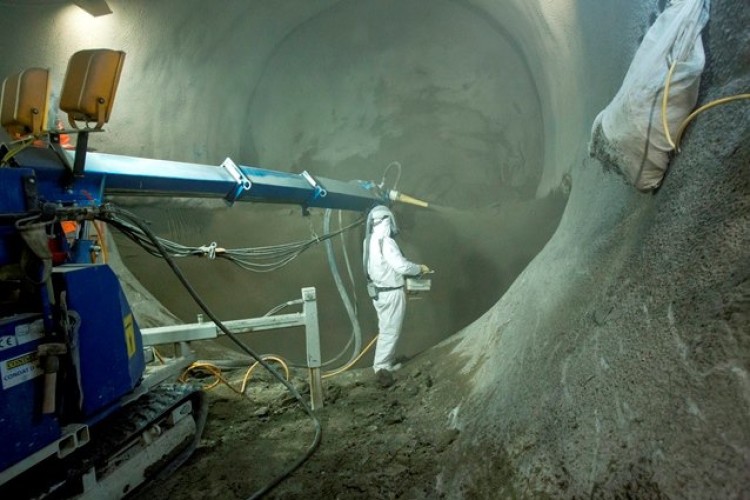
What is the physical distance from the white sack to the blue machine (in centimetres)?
212

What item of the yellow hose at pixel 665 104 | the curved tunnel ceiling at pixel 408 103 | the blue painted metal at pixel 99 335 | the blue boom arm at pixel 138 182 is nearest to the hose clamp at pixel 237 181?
the blue boom arm at pixel 138 182

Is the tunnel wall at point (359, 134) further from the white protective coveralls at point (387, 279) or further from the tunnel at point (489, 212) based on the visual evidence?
the white protective coveralls at point (387, 279)

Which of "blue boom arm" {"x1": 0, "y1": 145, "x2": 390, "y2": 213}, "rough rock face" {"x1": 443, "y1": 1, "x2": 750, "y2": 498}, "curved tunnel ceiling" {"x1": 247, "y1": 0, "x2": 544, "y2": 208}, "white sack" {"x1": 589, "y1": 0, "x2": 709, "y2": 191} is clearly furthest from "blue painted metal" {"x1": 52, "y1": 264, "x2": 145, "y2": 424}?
"curved tunnel ceiling" {"x1": 247, "y1": 0, "x2": 544, "y2": 208}

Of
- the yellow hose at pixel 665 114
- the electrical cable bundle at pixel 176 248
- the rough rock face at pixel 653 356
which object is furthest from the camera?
the electrical cable bundle at pixel 176 248

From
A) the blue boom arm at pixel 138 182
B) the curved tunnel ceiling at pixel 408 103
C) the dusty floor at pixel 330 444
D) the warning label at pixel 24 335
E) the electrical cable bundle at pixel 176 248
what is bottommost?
the dusty floor at pixel 330 444

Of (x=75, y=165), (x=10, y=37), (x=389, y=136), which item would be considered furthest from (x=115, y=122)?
(x=389, y=136)

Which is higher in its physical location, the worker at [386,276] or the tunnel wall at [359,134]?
the tunnel wall at [359,134]

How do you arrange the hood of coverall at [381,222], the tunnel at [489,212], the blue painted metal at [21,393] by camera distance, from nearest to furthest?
1. the tunnel at [489,212]
2. the blue painted metal at [21,393]
3. the hood of coverall at [381,222]

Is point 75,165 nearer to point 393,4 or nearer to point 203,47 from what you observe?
point 203,47

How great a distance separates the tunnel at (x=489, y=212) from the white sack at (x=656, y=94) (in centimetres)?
6

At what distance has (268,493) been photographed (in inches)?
95.5

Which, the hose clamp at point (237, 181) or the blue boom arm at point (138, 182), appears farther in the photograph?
the hose clamp at point (237, 181)

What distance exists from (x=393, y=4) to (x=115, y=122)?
3613 mm

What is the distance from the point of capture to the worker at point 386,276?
442cm
